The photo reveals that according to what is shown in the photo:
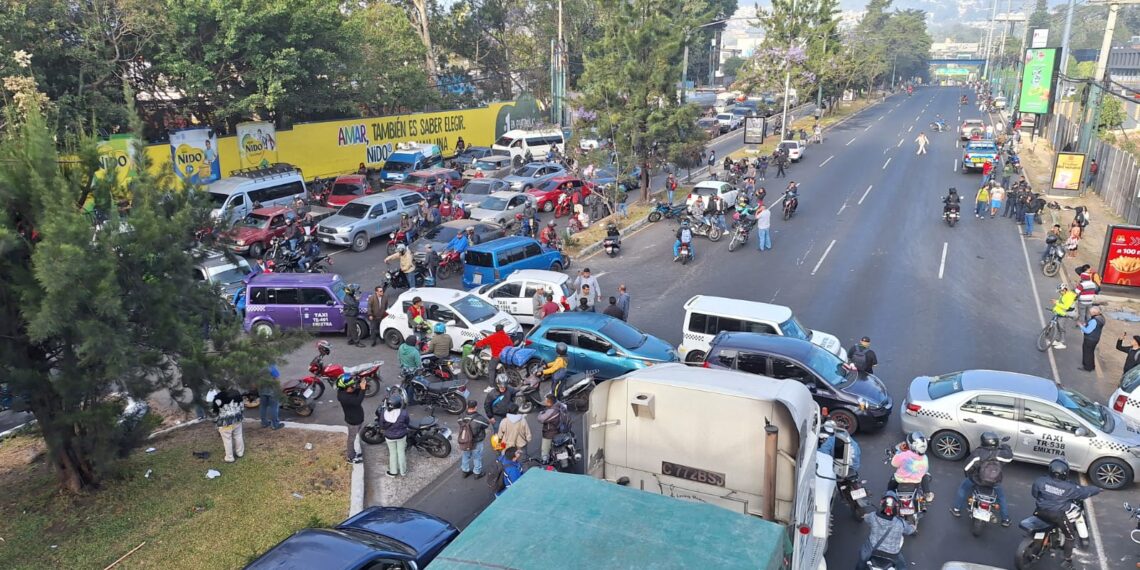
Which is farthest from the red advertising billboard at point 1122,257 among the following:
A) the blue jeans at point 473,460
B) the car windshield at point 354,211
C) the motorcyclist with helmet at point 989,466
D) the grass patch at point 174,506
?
the car windshield at point 354,211

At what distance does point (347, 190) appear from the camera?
31125 mm

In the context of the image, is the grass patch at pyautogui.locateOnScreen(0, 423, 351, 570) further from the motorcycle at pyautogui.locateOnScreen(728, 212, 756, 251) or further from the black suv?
the motorcycle at pyautogui.locateOnScreen(728, 212, 756, 251)

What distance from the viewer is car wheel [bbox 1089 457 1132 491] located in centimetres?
1111

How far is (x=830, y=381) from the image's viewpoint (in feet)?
42.5

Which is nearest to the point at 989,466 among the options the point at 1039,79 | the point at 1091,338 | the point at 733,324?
the point at 733,324

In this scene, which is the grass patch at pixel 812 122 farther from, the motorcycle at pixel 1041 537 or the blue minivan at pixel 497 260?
the motorcycle at pixel 1041 537

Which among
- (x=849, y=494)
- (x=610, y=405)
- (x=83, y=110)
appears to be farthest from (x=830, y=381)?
(x=83, y=110)

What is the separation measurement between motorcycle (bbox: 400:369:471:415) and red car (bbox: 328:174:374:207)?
719 inches

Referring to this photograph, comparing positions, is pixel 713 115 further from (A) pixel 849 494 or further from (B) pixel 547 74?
(A) pixel 849 494

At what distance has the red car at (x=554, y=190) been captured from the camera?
31.4 metres

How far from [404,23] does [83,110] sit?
2279 cm

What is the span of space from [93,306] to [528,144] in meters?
35.7

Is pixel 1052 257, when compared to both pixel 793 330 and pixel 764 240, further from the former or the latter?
pixel 793 330

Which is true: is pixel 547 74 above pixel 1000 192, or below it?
above
